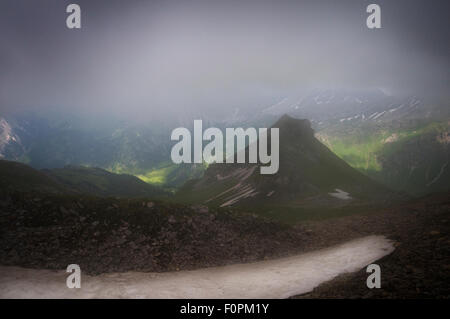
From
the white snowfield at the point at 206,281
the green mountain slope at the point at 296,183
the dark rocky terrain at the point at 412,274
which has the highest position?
the green mountain slope at the point at 296,183

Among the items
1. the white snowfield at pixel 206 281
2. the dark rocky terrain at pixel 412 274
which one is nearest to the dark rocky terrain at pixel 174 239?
the dark rocky terrain at pixel 412 274

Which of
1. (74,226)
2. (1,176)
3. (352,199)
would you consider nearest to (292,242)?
(74,226)

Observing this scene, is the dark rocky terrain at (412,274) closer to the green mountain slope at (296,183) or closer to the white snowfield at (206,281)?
the white snowfield at (206,281)

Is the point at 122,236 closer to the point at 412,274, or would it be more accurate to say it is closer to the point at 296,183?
the point at 412,274

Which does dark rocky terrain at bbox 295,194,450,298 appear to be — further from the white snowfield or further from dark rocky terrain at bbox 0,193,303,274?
dark rocky terrain at bbox 0,193,303,274

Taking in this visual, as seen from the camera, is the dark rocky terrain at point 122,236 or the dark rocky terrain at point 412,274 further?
the dark rocky terrain at point 122,236

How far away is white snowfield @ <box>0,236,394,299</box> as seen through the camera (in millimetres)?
16484

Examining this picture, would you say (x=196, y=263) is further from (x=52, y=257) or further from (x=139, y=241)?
(x=52, y=257)

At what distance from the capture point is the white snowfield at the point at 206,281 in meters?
16.5

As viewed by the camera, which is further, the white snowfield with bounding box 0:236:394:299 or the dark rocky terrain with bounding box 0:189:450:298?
the white snowfield with bounding box 0:236:394:299

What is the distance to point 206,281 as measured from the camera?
64.6ft

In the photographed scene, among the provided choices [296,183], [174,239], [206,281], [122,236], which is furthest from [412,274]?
[296,183]

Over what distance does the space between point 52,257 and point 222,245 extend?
17054 mm

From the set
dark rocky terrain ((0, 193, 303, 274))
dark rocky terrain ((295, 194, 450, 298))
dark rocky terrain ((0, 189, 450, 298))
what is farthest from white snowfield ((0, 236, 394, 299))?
dark rocky terrain ((295, 194, 450, 298))
